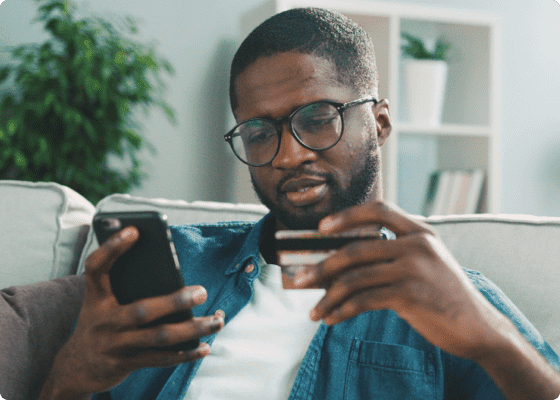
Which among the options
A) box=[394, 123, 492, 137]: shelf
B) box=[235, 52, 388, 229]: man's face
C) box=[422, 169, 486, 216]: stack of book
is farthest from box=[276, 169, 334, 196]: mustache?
box=[422, 169, 486, 216]: stack of book

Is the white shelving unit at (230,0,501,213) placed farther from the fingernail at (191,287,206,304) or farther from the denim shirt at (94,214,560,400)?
the fingernail at (191,287,206,304)

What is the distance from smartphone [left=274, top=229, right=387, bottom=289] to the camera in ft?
1.80

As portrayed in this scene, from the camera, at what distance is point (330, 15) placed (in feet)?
3.60

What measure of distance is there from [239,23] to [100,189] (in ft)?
3.35

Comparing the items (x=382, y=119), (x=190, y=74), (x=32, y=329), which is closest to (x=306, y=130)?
(x=382, y=119)

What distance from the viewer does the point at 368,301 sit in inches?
20.9

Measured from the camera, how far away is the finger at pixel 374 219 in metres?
0.53

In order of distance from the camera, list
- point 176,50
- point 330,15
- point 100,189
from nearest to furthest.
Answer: point 330,15, point 100,189, point 176,50

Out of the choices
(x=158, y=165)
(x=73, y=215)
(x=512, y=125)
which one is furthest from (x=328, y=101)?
(x=512, y=125)

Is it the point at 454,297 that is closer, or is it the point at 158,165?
the point at 454,297

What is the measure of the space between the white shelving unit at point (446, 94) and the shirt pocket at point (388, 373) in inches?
53.9

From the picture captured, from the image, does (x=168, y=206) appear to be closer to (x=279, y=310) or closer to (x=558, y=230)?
(x=279, y=310)

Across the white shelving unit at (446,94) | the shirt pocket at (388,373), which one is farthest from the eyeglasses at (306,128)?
the white shelving unit at (446,94)

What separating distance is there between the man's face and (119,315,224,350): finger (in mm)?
404
